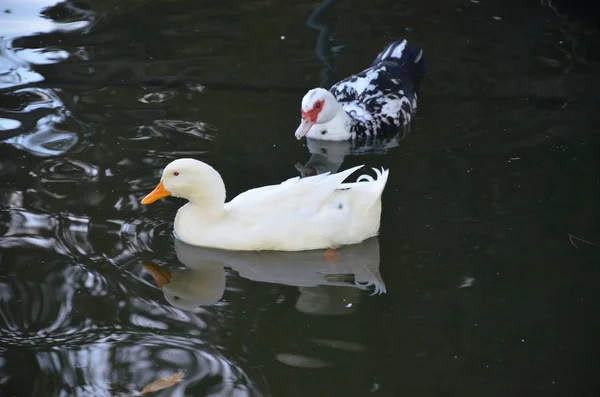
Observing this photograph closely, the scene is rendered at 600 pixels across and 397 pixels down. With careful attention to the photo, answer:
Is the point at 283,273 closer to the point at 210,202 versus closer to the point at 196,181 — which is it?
the point at 210,202

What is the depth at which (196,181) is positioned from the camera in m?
5.27

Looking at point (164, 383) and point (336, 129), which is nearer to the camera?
point (164, 383)

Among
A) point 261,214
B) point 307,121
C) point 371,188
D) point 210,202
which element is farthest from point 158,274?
point 307,121

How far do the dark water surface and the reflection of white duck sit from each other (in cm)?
1

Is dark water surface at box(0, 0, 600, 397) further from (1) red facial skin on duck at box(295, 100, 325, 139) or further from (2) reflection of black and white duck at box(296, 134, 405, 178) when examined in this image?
(1) red facial skin on duck at box(295, 100, 325, 139)

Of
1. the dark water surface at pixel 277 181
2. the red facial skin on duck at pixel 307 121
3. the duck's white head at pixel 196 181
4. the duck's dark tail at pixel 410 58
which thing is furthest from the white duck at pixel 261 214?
the duck's dark tail at pixel 410 58

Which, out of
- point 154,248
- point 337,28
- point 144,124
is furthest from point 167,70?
point 154,248

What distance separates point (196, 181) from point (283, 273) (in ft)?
2.26

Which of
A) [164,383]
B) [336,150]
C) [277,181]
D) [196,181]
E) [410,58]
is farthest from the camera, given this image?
[410,58]

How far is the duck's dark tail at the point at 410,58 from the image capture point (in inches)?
298

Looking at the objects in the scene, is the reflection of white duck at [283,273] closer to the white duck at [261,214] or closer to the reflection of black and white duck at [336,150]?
the white duck at [261,214]

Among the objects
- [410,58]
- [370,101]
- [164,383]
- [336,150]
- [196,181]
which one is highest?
[196,181]

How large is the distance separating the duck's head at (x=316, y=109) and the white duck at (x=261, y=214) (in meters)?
1.35

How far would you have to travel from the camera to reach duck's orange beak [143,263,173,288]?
5004mm
